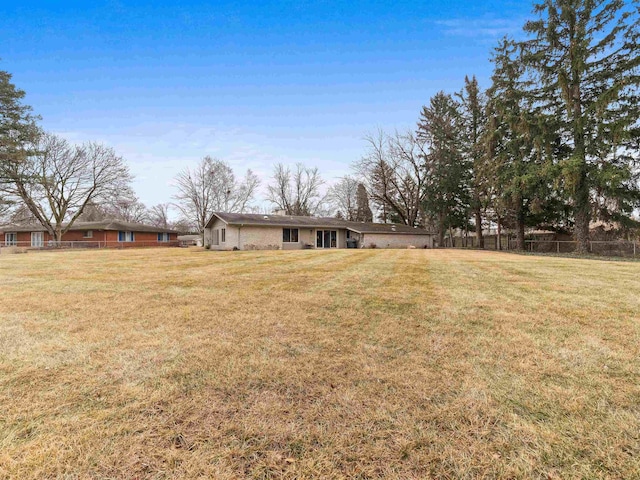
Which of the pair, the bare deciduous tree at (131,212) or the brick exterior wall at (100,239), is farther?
the bare deciduous tree at (131,212)

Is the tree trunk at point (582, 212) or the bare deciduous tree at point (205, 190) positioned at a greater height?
the bare deciduous tree at point (205, 190)

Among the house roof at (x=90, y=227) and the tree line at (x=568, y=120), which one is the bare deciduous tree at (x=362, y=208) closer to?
the tree line at (x=568, y=120)

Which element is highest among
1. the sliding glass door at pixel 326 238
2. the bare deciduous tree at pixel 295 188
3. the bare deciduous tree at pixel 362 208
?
the bare deciduous tree at pixel 295 188

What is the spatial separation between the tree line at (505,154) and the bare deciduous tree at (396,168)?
0.40ft

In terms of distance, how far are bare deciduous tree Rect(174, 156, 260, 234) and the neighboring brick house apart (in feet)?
15.0

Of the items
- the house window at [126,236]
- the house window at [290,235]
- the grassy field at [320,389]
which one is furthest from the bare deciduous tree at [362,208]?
the grassy field at [320,389]

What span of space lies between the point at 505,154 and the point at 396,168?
42.3 feet

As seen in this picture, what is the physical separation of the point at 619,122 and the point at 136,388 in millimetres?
22671

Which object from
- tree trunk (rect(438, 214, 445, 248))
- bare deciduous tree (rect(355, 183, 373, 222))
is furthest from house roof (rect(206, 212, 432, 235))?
bare deciduous tree (rect(355, 183, 373, 222))

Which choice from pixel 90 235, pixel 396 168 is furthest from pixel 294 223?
pixel 90 235

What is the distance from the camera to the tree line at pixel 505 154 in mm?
17125

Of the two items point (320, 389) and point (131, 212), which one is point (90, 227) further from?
point (320, 389)

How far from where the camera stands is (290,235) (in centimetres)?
2427

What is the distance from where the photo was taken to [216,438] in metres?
1.87
